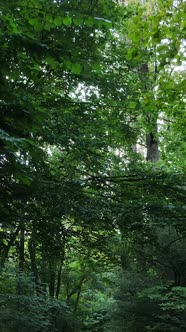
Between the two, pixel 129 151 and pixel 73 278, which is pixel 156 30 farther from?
pixel 73 278

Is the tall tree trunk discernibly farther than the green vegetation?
Yes

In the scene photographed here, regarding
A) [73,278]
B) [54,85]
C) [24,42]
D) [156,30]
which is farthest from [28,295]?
[24,42]

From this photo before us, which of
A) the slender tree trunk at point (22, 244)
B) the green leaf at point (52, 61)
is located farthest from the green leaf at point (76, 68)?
the slender tree trunk at point (22, 244)

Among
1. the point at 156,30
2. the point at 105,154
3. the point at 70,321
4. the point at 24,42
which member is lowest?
the point at 70,321

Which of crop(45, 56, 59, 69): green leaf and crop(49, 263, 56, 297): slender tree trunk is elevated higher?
crop(45, 56, 59, 69): green leaf

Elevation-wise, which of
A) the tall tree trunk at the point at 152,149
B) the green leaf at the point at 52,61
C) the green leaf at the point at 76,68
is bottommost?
the green leaf at the point at 76,68

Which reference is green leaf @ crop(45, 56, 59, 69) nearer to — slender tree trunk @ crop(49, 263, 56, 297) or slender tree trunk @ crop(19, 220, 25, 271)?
slender tree trunk @ crop(19, 220, 25, 271)

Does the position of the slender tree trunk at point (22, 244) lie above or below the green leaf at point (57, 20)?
below

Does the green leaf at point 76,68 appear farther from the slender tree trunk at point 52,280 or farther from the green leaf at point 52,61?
the slender tree trunk at point 52,280

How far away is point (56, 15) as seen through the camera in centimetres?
240

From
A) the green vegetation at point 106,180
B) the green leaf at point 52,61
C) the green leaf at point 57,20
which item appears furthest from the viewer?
the green vegetation at point 106,180

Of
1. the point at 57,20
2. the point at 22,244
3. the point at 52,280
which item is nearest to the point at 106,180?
the point at 22,244

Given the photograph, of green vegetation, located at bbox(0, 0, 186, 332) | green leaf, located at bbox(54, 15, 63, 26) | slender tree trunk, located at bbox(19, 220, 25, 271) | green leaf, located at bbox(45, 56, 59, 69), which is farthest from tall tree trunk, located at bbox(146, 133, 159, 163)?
green leaf, located at bbox(54, 15, 63, 26)

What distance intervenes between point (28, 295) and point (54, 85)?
440 cm
